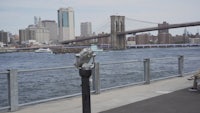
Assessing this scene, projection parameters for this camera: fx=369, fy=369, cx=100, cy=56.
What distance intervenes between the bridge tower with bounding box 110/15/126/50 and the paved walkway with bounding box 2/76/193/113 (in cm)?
7544

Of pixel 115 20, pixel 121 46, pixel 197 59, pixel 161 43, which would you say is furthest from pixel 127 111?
pixel 161 43

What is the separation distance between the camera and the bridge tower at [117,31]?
87931mm

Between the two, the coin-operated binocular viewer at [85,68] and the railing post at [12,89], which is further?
the railing post at [12,89]

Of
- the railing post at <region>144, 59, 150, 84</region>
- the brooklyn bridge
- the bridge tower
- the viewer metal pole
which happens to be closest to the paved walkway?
the railing post at <region>144, 59, 150, 84</region>

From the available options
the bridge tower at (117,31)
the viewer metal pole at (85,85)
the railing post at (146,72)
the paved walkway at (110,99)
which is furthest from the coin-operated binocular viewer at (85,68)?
the bridge tower at (117,31)

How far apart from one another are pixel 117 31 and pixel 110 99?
85297 mm

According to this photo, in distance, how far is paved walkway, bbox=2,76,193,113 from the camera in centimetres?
762

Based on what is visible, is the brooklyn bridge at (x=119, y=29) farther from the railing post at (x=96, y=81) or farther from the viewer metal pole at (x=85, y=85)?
the viewer metal pole at (x=85, y=85)

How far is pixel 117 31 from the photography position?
93.6 metres

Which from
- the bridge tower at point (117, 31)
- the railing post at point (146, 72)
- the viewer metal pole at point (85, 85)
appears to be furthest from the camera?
the bridge tower at point (117, 31)

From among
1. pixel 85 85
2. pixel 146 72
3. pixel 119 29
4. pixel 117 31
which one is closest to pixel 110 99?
pixel 146 72

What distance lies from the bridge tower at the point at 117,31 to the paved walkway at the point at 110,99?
75436mm

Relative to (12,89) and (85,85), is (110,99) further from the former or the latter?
(85,85)

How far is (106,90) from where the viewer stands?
10.2 meters
